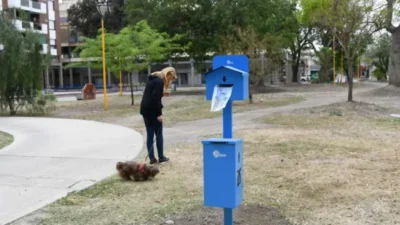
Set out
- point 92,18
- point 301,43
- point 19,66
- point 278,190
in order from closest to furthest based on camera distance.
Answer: point 278,190 → point 19,66 → point 301,43 → point 92,18

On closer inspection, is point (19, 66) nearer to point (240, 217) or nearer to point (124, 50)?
point (124, 50)

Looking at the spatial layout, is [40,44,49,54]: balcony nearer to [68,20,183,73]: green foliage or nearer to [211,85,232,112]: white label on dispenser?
[68,20,183,73]: green foliage

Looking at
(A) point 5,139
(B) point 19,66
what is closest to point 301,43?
(B) point 19,66

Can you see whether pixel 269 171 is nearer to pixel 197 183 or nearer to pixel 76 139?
pixel 197 183

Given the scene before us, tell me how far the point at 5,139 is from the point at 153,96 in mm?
5755

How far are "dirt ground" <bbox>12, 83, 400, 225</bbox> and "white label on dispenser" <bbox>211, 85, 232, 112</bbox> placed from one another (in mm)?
1495

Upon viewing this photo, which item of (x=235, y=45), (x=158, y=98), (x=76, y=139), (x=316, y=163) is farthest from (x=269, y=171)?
(x=235, y=45)

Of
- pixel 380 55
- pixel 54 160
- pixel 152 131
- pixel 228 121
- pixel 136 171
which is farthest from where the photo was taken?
pixel 380 55

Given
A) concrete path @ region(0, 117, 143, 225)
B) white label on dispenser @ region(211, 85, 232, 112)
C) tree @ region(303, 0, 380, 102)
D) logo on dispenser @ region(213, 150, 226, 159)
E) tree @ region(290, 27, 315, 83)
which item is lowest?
concrete path @ region(0, 117, 143, 225)

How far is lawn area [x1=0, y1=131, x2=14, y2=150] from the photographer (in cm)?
1085

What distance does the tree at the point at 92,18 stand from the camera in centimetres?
6100

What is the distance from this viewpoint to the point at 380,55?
219 feet

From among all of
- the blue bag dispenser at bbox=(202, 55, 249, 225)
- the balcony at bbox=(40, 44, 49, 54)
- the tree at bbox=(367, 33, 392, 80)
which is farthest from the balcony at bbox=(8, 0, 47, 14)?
the blue bag dispenser at bbox=(202, 55, 249, 225)

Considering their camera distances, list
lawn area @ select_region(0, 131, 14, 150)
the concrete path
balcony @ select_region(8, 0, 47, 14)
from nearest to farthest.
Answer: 1. the concrete path
2. lawn area @ select_region(0, 131, 14, 150)
3. balcony @ select_region(8, 0, 47, 14)
